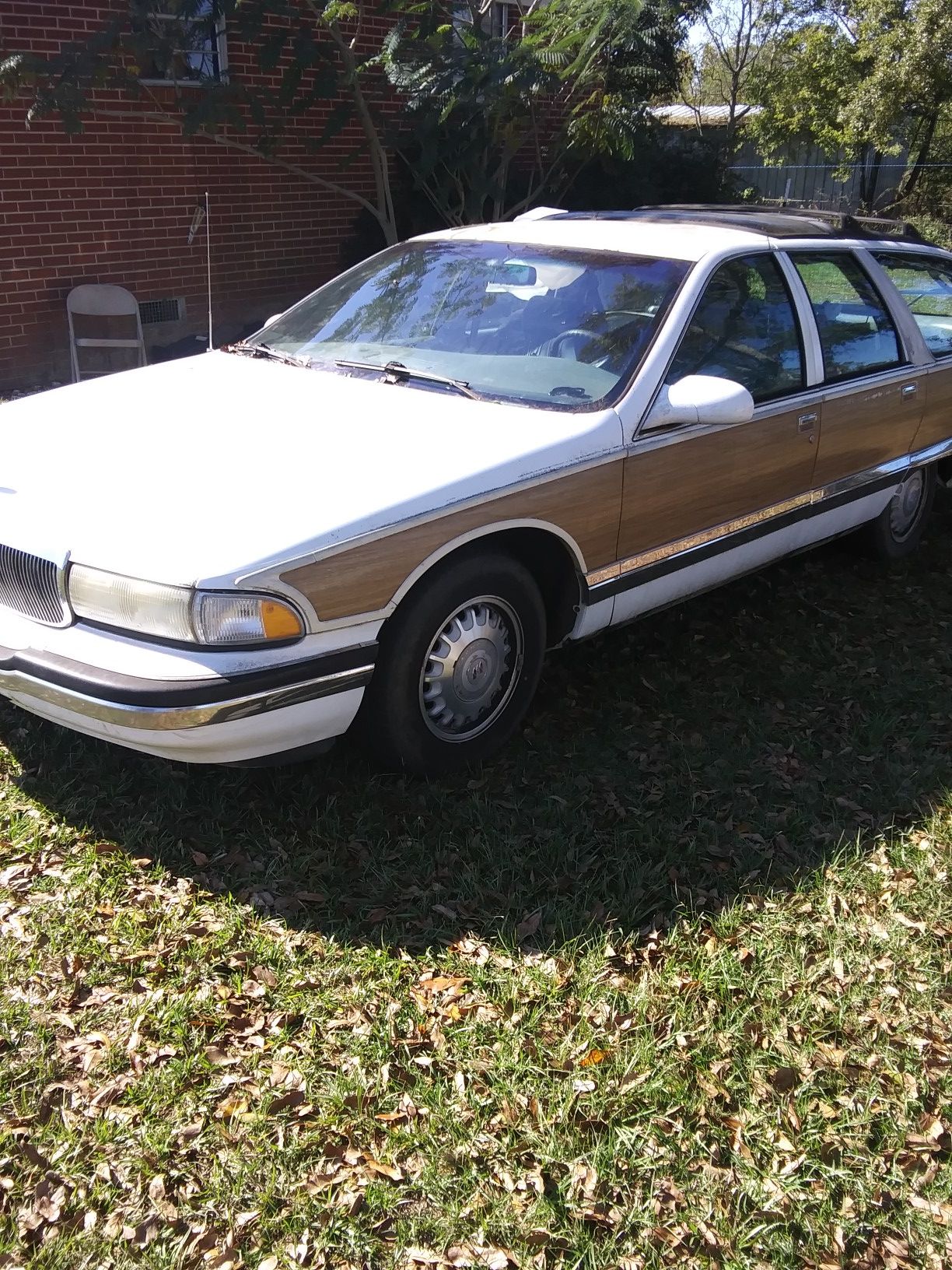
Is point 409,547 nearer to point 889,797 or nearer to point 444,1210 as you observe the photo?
point 444,1210

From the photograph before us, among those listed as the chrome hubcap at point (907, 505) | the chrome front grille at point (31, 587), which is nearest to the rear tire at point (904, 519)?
the chrome hubcap at point (907, 505)

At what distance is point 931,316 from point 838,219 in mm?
747

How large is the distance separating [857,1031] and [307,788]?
1831 millimetres

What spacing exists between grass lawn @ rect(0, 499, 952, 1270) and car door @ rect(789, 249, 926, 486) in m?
1.35

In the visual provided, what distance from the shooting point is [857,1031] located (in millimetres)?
2939

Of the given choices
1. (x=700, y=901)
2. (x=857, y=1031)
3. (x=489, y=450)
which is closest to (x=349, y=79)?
(x=489, y=450)

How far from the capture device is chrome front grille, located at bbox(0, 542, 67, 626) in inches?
126

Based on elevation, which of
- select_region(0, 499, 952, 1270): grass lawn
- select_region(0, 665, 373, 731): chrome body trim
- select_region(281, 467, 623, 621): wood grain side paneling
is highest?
select_region(281, 467, 623, 621): wood grain side paneling

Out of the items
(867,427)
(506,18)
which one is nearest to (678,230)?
(867,427)

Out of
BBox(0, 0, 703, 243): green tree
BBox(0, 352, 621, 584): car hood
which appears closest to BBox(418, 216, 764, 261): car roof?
BBox(0, 352, 621, 584): car hood

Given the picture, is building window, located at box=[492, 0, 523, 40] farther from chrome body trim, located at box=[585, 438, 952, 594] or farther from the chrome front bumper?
the chrome front bumper

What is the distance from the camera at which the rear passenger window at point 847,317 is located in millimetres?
4902

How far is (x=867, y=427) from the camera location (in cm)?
519

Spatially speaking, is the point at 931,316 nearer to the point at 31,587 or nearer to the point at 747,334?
the point at 747,334
